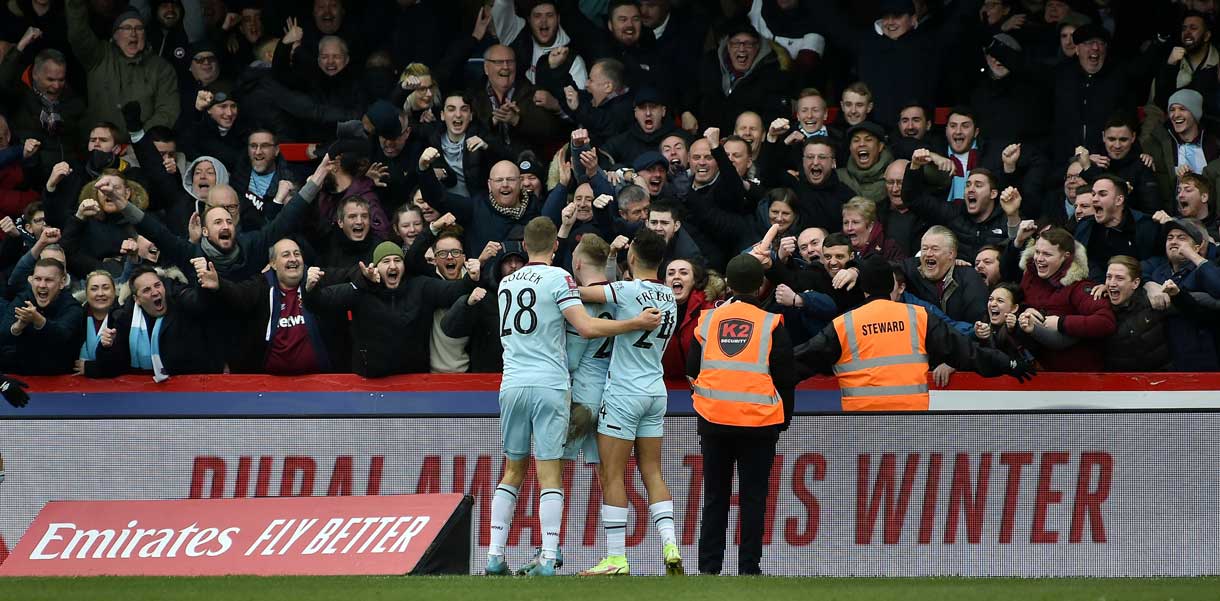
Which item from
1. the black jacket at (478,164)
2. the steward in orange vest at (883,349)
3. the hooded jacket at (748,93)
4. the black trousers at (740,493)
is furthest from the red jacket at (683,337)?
the hooded jacket at (748,93)

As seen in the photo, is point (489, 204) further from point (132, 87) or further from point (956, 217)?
point (132, 87)

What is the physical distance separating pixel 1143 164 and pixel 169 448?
7.71 metres

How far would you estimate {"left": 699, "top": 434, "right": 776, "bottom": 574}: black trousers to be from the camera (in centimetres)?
884

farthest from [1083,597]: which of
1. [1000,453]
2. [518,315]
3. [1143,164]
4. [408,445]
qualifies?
[1143,164]

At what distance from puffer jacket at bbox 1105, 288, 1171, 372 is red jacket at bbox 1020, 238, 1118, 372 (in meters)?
0.08

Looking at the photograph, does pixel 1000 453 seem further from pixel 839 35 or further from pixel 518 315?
pixel 839 35

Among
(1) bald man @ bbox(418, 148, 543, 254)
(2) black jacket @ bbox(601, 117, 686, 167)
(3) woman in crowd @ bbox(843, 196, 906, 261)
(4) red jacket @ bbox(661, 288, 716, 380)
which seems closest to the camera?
(4) red jacket @ bbox(661, 288, 716, 380)

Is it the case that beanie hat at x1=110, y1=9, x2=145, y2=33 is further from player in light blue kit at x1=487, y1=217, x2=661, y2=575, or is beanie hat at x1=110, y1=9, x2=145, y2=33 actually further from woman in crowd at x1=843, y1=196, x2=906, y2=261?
player in light blue kit at x1=487, y1=217, x2=661, y2=575

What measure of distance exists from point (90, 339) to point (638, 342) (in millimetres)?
5049

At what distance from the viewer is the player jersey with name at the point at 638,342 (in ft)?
28.7

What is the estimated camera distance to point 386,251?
11820 millimetres

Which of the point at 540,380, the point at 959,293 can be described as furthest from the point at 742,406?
the point at 959,293

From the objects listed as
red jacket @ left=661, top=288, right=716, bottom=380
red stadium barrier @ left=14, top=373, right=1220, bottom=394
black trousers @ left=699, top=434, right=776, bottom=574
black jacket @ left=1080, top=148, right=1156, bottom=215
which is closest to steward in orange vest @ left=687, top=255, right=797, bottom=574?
black trousers @ left=699, top=434, right=776, bottom=574

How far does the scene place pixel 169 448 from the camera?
10000 millimetres
